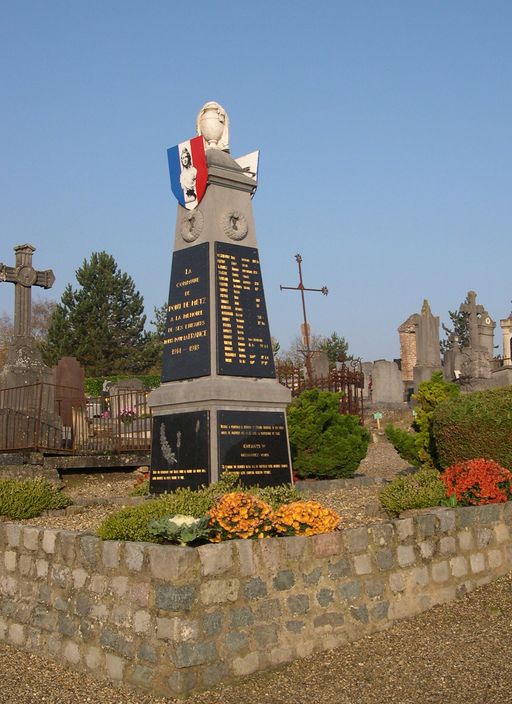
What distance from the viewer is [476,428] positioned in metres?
10.4

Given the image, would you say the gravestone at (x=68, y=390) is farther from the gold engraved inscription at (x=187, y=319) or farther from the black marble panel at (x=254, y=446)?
the black marble panel at (x=254, y=446)

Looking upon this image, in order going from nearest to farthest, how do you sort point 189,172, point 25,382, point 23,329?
point 189,172 < point 25,382 < point 23,329

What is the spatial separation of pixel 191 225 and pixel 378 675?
6.85m

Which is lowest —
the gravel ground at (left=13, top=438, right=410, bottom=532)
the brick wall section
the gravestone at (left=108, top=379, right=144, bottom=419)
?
the brick wall section

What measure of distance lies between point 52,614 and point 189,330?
4657 millimetres

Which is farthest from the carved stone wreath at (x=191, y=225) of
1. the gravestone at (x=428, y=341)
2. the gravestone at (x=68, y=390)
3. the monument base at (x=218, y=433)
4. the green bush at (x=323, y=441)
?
the gravestone at (x=428, y=341)

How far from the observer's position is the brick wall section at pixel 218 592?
18.9 feet

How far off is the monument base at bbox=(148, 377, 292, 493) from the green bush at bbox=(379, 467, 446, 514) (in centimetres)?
184

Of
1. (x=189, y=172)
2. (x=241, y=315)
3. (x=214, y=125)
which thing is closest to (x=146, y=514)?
(x=241, y=315)

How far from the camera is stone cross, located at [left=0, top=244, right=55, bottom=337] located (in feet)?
65.6

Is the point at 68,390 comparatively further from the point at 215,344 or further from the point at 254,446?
the point at 254,446

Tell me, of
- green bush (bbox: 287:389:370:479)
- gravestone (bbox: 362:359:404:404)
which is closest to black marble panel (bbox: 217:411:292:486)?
green bush (bbox: 287:389:370:479)

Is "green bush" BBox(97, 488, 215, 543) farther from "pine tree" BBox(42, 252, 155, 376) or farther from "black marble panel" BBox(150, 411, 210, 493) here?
"pine tree" BBox(42, 252, 155, 376)

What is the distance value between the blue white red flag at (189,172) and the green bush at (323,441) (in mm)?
4717
